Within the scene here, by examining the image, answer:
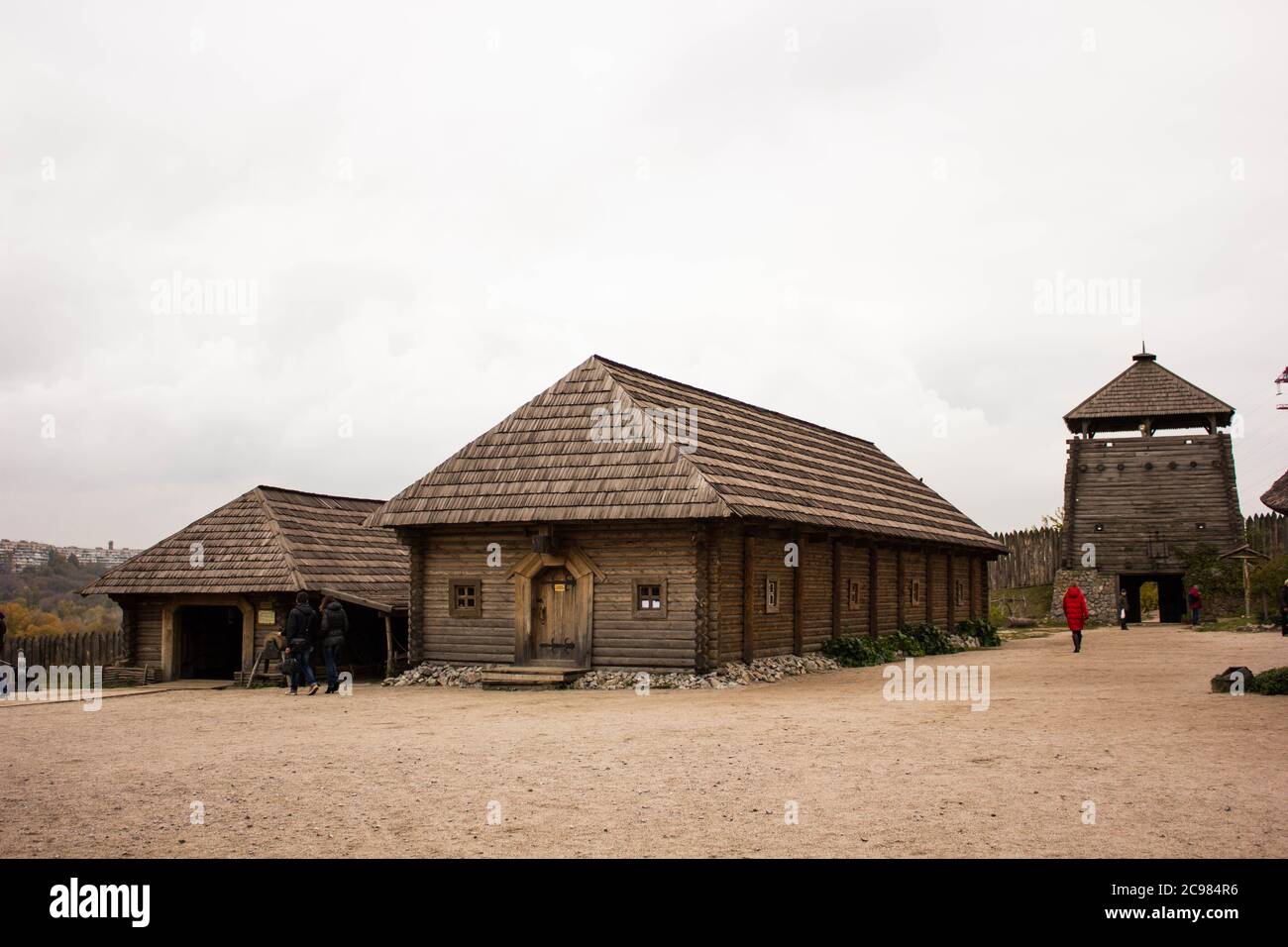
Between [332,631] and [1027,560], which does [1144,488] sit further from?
[332,631]

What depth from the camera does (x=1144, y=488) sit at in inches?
1658

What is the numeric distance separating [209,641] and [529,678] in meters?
9.90

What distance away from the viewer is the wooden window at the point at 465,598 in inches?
829

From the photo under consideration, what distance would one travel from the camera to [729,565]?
19.9 m

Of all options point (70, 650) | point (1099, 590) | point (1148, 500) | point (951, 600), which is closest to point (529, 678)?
point (70, 650)

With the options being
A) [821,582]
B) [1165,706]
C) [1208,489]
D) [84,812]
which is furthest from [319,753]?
[1208,489]

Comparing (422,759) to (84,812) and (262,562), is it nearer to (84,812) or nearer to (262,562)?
(84,812)

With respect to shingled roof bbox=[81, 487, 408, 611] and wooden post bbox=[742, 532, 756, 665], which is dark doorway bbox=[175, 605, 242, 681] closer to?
shingled roof bbox=[81, 487, 408, 611]

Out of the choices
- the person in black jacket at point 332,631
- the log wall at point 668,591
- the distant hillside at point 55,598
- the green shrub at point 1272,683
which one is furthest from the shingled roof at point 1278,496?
the distant hillside at point 55,598

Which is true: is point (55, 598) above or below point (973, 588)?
below

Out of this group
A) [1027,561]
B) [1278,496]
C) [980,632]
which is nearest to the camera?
[980,632]

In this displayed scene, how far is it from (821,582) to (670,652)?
5.23m

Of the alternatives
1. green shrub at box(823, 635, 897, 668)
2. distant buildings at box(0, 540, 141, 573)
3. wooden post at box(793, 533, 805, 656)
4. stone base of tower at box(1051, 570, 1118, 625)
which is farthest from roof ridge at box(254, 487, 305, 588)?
distant buildings at box(0, 540, 141, 573)

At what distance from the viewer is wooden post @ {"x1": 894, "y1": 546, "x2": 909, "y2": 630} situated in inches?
1078
